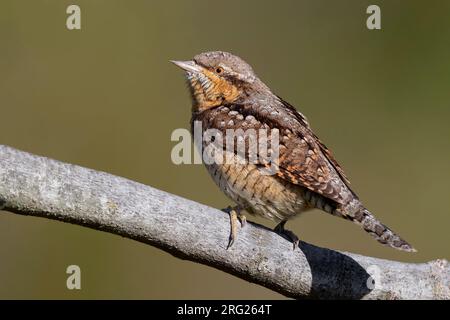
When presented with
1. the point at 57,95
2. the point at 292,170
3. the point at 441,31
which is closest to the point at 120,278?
the point at 57,95

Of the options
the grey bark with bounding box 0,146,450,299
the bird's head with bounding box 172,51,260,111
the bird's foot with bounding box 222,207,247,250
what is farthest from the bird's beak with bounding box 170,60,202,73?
the grey bark with bounding box 0,146,450,299

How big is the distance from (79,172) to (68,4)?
15.3 feet

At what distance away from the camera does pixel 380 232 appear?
3742 millimetres

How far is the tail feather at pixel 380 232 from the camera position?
370cm

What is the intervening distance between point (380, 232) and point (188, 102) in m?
4.17

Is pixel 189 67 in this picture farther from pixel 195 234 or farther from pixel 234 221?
pixel 195 234

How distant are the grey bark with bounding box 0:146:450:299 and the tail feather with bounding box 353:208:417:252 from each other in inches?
6.0

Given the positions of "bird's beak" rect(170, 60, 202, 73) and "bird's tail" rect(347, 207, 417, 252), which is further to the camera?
"bird's beak" rect(170, 60, 202, 73)

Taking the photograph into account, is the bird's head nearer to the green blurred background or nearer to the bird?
the bird

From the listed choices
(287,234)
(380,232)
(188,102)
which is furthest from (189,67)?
(188,102)

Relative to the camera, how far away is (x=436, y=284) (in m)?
3.83

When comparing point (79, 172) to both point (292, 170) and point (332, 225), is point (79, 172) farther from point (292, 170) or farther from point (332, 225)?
point (332, 225)

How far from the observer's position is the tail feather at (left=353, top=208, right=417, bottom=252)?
12.1 ft

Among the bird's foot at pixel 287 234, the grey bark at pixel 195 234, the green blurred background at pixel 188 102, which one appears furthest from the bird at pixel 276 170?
the green blurred background at pixel 188 102
